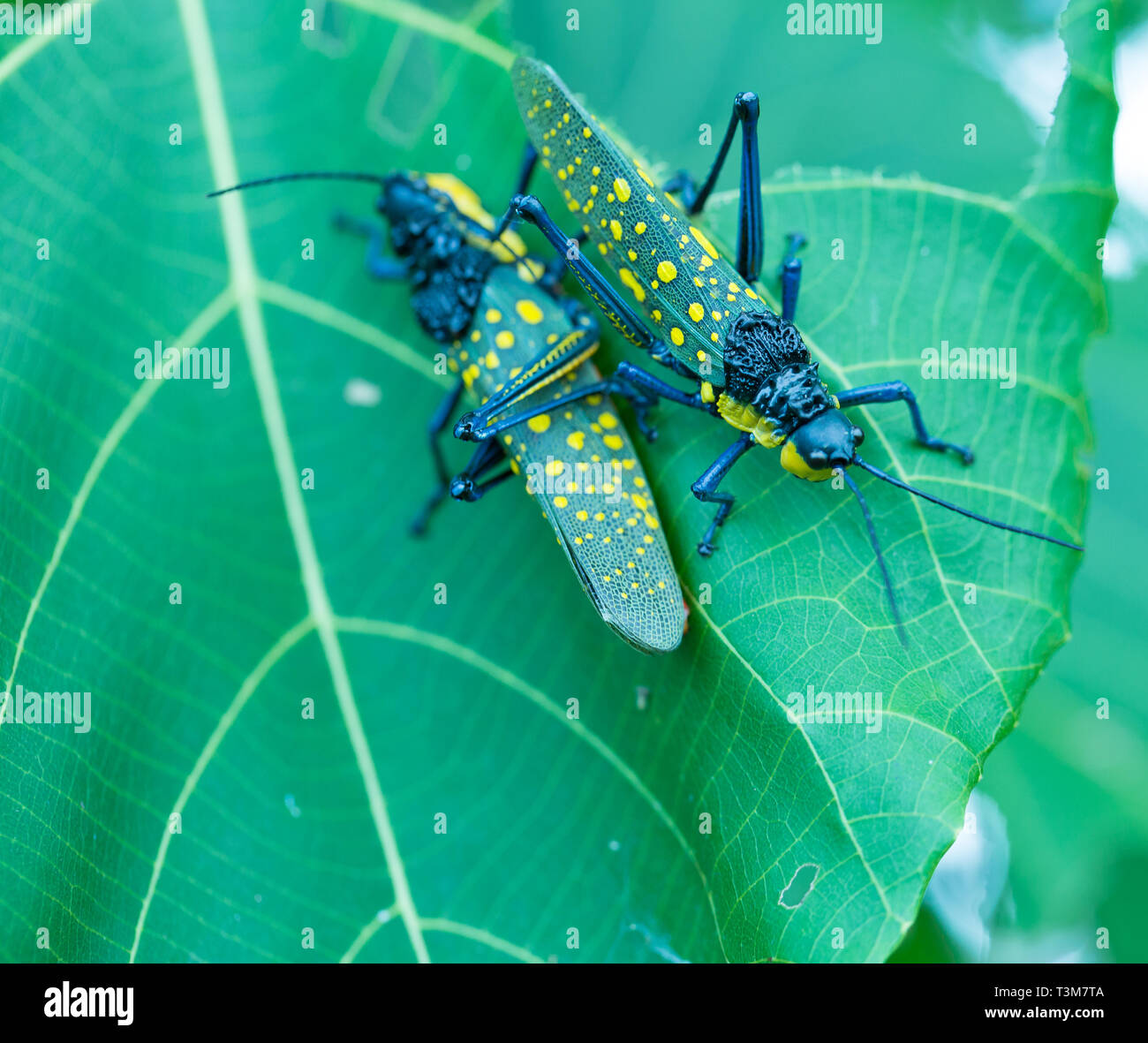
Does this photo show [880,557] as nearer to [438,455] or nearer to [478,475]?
[478,475]

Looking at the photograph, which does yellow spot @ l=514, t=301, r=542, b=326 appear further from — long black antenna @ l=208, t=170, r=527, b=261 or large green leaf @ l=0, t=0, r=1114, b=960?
large green leaf @ l=0, t=0, r=1114, b=960

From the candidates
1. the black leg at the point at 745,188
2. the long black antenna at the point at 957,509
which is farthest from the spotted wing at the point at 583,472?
the long black antenna at the point at 957,509

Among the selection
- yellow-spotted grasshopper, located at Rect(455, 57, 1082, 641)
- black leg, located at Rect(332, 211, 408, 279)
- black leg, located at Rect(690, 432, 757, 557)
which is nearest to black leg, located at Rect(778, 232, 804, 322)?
yellow-spotted grasshopper, located at Rect(455, 57, 1082, 641)

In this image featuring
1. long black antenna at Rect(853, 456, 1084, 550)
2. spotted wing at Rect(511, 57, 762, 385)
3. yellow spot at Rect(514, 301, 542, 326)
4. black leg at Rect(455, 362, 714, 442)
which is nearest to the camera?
long black antenna at Rect(853, 456, 1084, 550)

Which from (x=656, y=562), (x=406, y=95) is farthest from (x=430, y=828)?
(x=406, y=95)

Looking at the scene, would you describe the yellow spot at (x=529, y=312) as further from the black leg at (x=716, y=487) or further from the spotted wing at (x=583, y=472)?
the black leg at (x=716, y=487)

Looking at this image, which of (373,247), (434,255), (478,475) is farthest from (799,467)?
(373,247)
